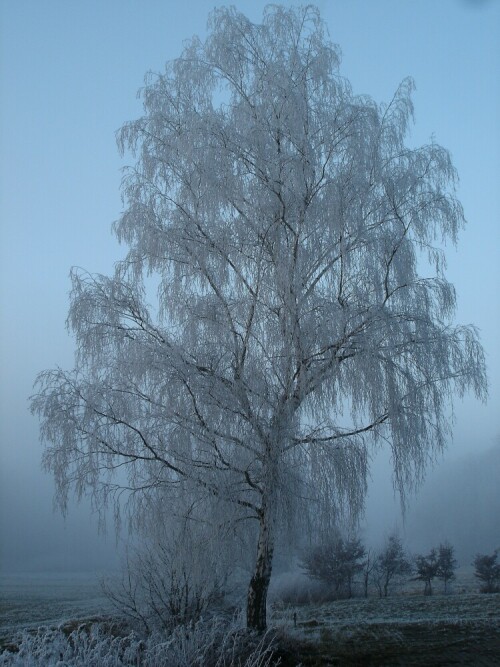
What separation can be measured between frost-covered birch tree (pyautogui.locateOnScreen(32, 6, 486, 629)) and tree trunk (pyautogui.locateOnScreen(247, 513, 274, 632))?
3 centimetres

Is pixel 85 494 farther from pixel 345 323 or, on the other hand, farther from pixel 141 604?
pixel 345 323

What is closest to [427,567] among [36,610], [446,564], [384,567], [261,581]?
[446,564]

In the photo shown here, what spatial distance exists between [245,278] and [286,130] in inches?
116

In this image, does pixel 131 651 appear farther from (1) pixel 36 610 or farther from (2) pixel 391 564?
(2) pixel 391 564

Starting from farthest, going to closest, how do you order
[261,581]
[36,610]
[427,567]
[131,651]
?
[427,567], [36,610], [261,581], [131,651]

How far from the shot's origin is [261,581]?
996 centimetres

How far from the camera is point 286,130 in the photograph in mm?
11180

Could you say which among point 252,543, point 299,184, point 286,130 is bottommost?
point 252,543

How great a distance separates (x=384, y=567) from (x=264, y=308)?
33.2 meters

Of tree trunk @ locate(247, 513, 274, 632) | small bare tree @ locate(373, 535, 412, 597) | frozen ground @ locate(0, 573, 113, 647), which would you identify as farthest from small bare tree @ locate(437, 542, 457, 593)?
tree trunk @ locate(247, 513, 274, 632)

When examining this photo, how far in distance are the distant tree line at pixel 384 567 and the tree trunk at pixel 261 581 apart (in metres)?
21.7

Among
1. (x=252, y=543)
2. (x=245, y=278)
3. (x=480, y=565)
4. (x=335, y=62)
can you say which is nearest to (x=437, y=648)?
(x=252, y=543)

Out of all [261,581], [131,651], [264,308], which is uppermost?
[264,308]

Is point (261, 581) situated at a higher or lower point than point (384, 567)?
higher
